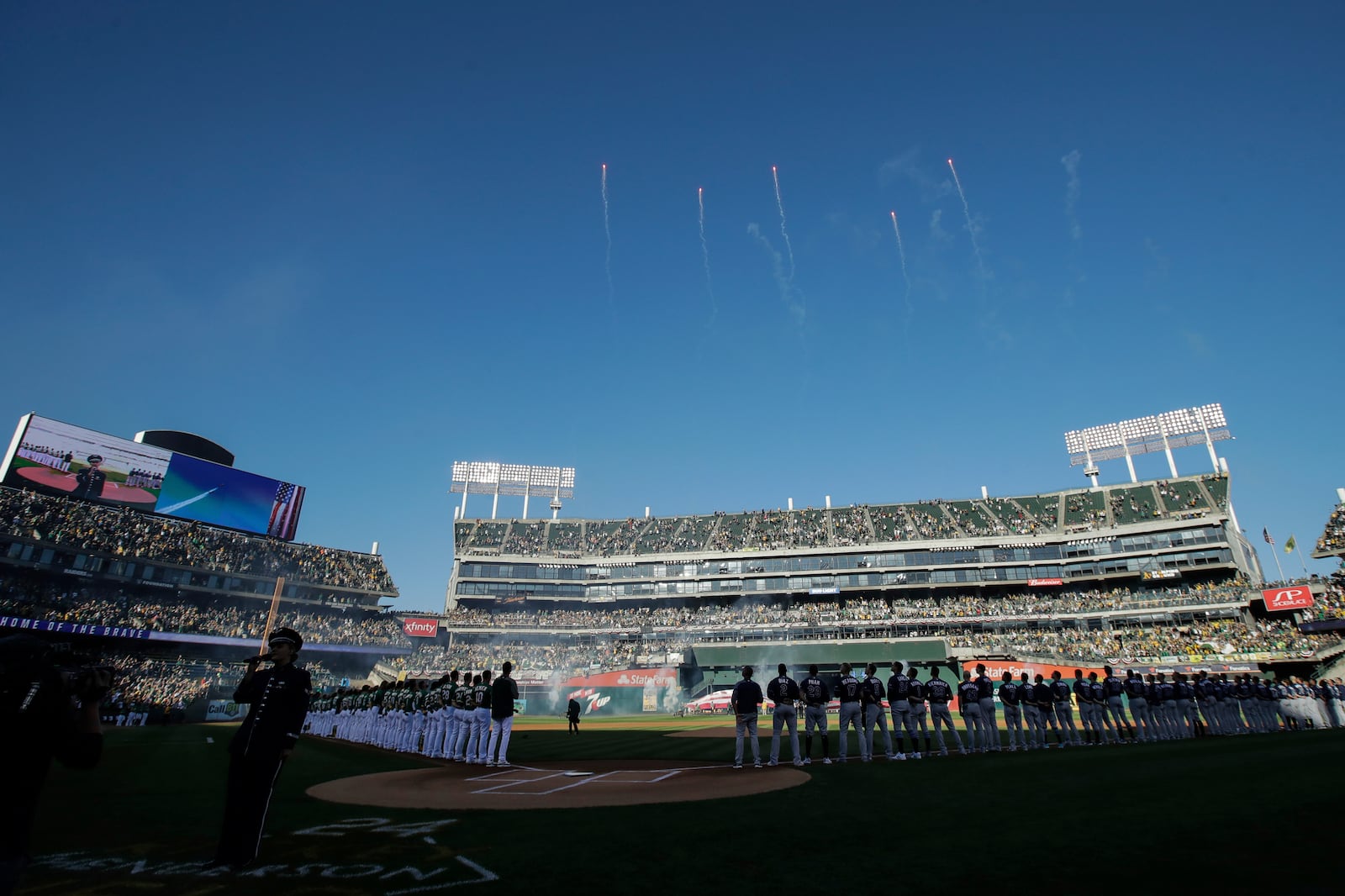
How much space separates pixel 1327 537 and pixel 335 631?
8035cm

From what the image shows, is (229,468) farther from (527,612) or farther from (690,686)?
(690,686)

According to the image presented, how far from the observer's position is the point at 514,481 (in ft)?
295

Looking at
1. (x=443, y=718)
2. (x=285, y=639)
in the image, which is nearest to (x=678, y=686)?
(x=443, y=718)

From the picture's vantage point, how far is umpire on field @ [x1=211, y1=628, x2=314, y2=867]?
6422mm

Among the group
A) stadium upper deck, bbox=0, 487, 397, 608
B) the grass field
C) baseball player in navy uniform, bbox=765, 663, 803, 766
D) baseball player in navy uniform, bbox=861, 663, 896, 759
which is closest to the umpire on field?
the grass field

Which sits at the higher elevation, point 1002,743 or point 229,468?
point 229,468

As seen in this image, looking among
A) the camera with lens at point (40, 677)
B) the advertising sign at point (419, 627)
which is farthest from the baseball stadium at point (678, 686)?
the advertising sign at point (419, 627)

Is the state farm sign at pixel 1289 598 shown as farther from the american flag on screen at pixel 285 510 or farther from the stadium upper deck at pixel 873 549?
the american flag on screen at pixel 285 510

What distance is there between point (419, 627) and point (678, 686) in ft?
102

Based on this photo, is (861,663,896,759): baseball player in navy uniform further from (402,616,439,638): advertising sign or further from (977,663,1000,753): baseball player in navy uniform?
(402,616,439,638): advertising sign

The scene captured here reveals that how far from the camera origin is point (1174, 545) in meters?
61.0

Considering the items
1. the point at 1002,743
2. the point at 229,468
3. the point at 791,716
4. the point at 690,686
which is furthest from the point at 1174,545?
the point at 229,468

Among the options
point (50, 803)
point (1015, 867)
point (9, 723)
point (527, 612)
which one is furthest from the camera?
point (527, 612)

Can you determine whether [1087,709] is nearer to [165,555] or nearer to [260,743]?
[260,743]
